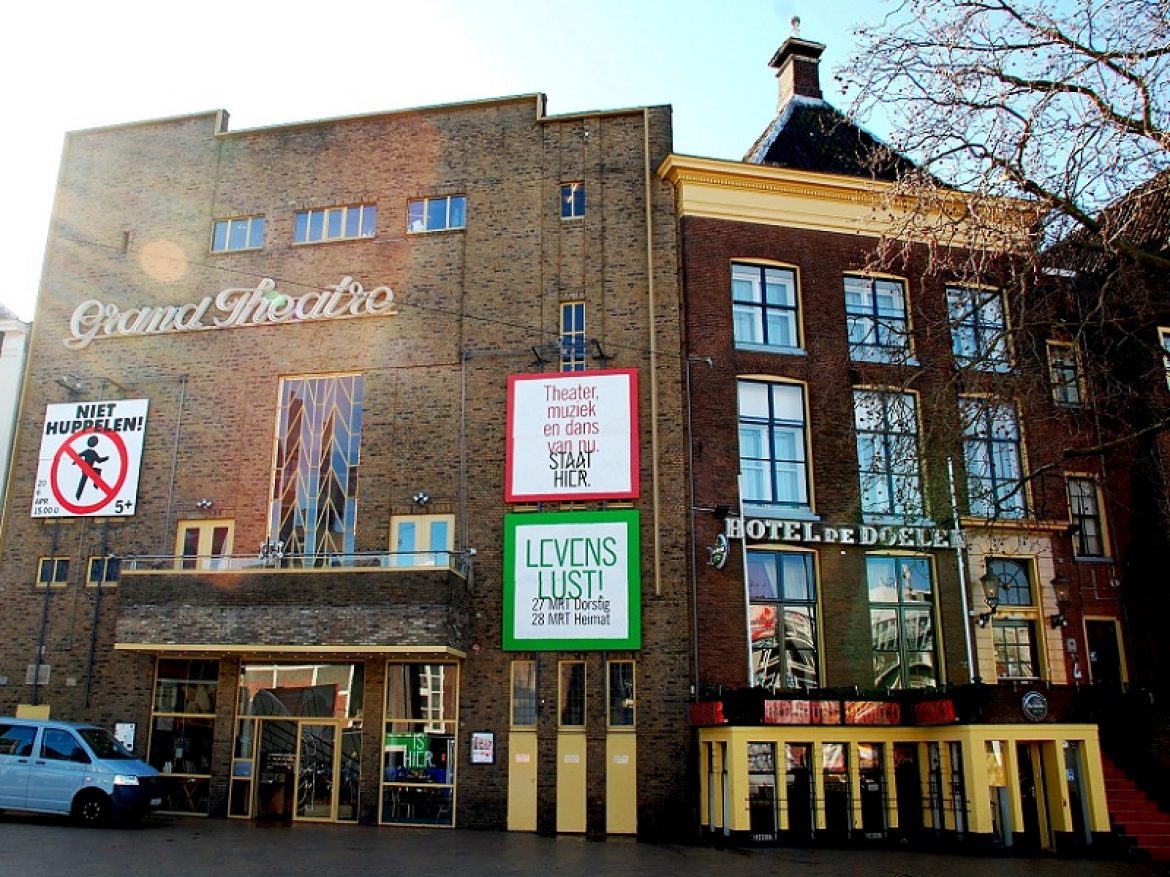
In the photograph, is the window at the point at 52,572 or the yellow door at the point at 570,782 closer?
the yellow door at the point at 570,782

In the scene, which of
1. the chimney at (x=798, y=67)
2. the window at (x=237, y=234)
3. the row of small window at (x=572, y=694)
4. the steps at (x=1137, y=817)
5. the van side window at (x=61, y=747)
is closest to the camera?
the steps at (x=1137, y=817)

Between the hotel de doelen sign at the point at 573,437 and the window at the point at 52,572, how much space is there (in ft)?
36.2

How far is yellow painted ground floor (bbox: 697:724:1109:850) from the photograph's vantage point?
709 inches

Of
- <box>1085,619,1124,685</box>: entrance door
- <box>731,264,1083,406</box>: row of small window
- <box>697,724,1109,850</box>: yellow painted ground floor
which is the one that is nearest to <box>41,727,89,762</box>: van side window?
<box>697,724,1109,850</box>: yellow painted ground floor

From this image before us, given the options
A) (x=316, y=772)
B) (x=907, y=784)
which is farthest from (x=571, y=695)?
(x=907, y=784)

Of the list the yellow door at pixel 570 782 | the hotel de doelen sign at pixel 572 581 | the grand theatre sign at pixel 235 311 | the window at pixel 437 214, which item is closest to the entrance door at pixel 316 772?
the hotel de doelen sign at pixel 572 581

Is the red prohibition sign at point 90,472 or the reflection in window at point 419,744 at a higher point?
the red prohibition sign at point 90,472

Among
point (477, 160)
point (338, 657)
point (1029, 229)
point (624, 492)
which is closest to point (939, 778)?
point (624, 492)

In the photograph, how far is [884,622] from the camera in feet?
75.1

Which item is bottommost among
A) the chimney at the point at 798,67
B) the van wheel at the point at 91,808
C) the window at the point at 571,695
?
the van wheel at the point at 91,808

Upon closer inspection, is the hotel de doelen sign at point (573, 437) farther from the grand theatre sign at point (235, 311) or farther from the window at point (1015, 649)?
the window at point (1015, 649)

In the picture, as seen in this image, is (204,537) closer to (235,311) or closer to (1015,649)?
(235,311)

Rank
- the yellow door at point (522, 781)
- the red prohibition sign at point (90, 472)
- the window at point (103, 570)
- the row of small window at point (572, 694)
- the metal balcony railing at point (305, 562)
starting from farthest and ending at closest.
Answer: the red prohibition sign at point (90, 472) < the window at point (103, 570) < the row of small window at point (572, 694) < the metal balcony railing at point (305, 562) < the yellow door at point (522, 781)

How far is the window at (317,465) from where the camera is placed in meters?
23.9
